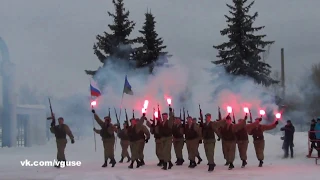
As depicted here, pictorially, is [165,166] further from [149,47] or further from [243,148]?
[149,47]

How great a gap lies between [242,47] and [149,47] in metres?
5.89

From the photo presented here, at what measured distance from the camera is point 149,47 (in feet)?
105

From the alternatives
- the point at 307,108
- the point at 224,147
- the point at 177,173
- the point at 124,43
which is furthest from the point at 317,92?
the point at 177,173

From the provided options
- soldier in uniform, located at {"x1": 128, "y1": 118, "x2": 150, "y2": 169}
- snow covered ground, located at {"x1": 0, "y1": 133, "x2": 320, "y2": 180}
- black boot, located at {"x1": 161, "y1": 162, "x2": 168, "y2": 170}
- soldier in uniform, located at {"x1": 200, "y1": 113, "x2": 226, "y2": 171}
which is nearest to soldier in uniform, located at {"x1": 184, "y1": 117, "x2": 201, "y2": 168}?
snow covered ground, located at {"x1": 0, "y1": 133, "x2": 320, "y2": 180}

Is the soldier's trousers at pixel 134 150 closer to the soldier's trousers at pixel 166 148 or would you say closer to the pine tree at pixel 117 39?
the soldier's trousers at pixel 166 148

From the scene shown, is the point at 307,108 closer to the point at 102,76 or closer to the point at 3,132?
the point at 102,76

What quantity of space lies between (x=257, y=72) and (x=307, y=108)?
5.95m

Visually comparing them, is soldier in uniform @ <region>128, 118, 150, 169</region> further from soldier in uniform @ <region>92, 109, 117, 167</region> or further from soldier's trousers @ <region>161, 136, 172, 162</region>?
soldier's trousers @ <region>161, 136, 172, 162</region>

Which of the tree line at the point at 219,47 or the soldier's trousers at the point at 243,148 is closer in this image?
the soldier's trousers at the point at 243,148

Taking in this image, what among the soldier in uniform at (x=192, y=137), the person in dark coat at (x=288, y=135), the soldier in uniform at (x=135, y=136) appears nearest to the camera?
the soldier in uniform at (x=135, y=136)

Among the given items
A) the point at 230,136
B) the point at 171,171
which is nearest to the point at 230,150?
the point at 230,136

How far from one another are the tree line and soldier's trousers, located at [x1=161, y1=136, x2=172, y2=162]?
12640 mm

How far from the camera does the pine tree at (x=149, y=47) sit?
31.6 metres

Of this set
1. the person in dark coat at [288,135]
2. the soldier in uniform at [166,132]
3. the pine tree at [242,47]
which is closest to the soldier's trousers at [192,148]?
the soldier in uniform at [166,132]
